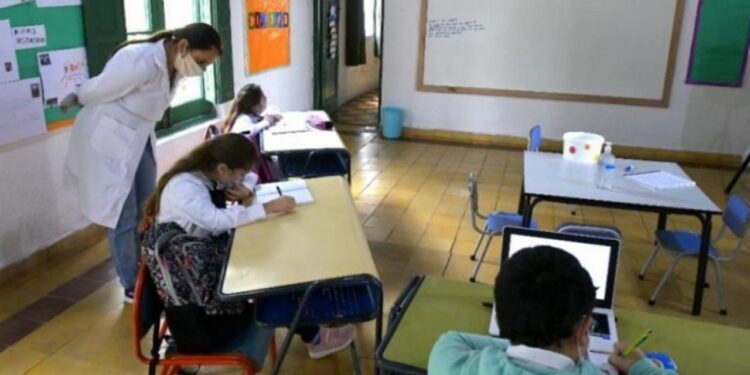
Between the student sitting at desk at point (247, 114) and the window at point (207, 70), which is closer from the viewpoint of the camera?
the student sitting at desk at point (247, 114)

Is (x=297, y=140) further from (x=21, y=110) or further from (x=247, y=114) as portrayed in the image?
(x=21, y=110)

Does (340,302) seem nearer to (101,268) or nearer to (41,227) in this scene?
(101,268)

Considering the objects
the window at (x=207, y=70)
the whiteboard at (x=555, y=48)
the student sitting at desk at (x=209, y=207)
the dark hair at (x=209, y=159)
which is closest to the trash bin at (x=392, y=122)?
the whiteboard at (x=555, y=48)

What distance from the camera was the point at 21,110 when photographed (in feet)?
9.89

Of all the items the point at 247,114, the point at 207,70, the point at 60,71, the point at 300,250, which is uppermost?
the point at 60,71

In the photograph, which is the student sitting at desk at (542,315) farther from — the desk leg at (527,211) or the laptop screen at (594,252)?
the desk leg at (527,211)

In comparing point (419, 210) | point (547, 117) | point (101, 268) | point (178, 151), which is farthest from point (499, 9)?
point (101, 268)

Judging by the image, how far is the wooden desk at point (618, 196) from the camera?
281 centimetres

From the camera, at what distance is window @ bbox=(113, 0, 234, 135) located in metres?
4.07

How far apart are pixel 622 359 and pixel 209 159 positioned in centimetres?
140

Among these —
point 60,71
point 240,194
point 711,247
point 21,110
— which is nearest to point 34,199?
point 21,110

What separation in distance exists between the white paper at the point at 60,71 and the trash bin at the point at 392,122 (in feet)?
12.0

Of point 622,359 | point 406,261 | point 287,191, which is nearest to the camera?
point 622,359

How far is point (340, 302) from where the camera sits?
1.89 metres
